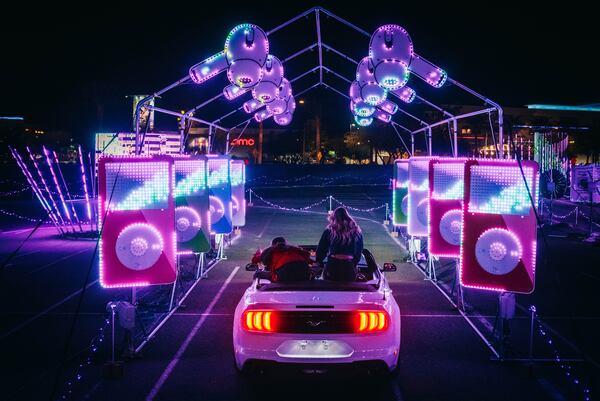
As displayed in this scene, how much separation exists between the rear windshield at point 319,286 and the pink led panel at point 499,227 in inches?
67.8

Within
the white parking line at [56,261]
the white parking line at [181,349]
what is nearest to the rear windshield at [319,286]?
the white parking line at [181,349]

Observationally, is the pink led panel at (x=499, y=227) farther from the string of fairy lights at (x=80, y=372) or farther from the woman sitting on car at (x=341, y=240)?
the string of fairy lights at (x=80, y=372)

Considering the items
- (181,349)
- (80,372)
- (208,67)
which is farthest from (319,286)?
(208,67)

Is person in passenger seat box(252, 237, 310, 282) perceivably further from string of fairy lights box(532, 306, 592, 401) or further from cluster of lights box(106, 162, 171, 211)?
string of fairy lights box(532, 306, 592, 401)

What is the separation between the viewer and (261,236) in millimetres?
19281

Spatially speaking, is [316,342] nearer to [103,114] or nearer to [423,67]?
[423,67]

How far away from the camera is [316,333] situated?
214 inches

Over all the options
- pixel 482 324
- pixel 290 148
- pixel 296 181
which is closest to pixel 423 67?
pixel 482 324

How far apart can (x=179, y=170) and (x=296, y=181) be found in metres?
42.7

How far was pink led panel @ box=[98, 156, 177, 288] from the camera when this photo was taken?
7.07 meters

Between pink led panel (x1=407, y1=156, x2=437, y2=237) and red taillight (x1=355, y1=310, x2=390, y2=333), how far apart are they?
8166 millimetres

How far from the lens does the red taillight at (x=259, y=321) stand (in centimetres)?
552

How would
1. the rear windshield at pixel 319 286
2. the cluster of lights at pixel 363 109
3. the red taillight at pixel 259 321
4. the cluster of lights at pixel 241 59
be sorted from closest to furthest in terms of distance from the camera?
the red taillight at pixel 259 321 < the rear windshield at pixel 319 286 < the cluster of lights at pixel 241 59 < the cluster of lights at pixel 363 109

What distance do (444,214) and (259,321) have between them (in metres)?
5.60
